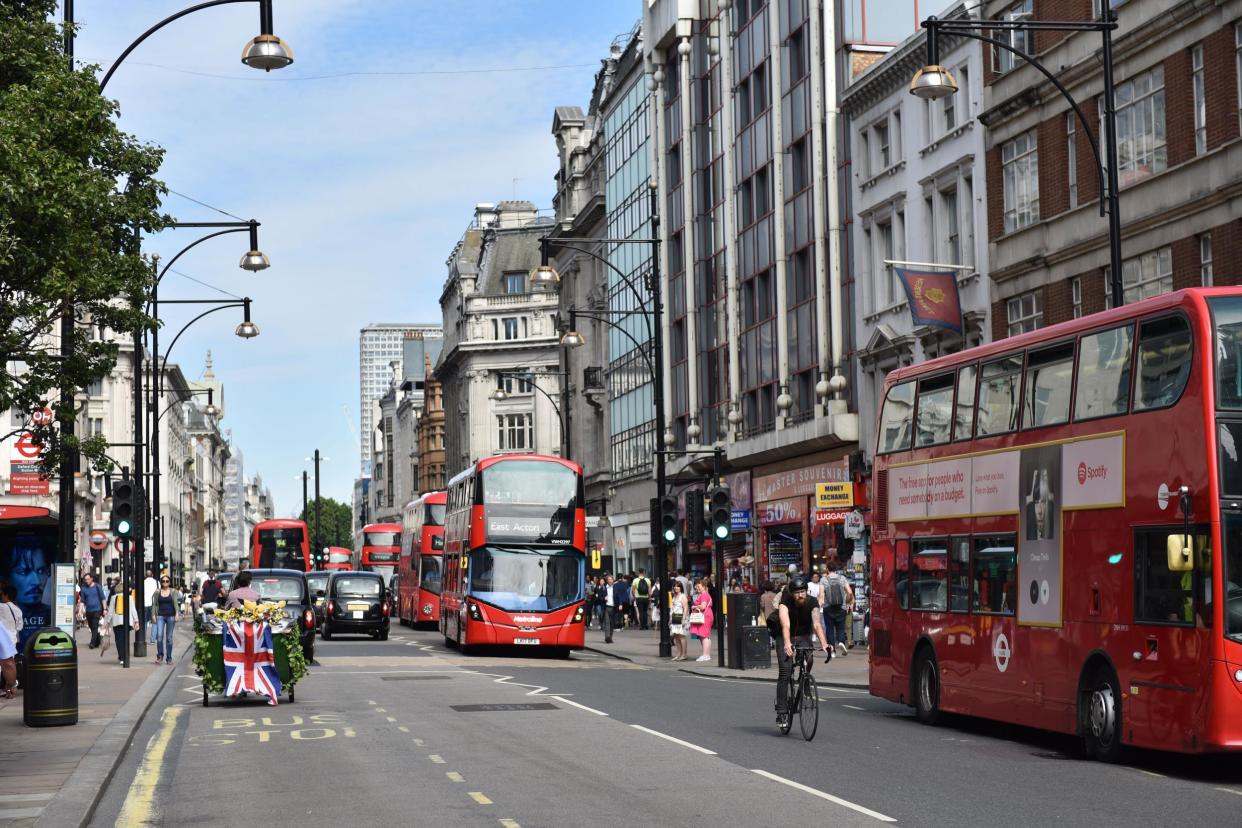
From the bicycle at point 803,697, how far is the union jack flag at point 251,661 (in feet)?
26.0

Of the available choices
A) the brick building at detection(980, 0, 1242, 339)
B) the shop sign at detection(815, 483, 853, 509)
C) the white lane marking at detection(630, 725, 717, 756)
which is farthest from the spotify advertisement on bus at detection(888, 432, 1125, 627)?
the shop sign at detection(815, 483, 853, 509)

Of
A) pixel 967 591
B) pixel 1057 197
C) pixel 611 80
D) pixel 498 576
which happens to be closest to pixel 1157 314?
pixel 967 591

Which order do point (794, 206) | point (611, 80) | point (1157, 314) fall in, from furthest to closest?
point (611, 80) → point (794, 206) → point (1157, 314)

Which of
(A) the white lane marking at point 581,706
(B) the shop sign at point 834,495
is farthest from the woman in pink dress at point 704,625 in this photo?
(A) the white lane marking at point 581,706

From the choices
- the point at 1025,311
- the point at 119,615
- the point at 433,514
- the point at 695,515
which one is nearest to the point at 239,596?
the point at 695,515

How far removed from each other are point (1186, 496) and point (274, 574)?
3051cm

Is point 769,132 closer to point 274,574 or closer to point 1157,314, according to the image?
point 274,574

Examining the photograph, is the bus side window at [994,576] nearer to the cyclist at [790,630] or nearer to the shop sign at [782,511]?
the cyclist at [790,630]

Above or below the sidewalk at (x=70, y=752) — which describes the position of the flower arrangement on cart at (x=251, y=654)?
above

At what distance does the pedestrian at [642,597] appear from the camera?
51812 millimetres

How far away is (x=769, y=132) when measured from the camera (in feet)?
163

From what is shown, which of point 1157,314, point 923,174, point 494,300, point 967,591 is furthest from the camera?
point 494,300

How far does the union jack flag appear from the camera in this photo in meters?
24.0

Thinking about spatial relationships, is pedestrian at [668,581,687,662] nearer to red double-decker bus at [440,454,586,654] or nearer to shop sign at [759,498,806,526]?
red double-decker bus at [440,454,586,654]
